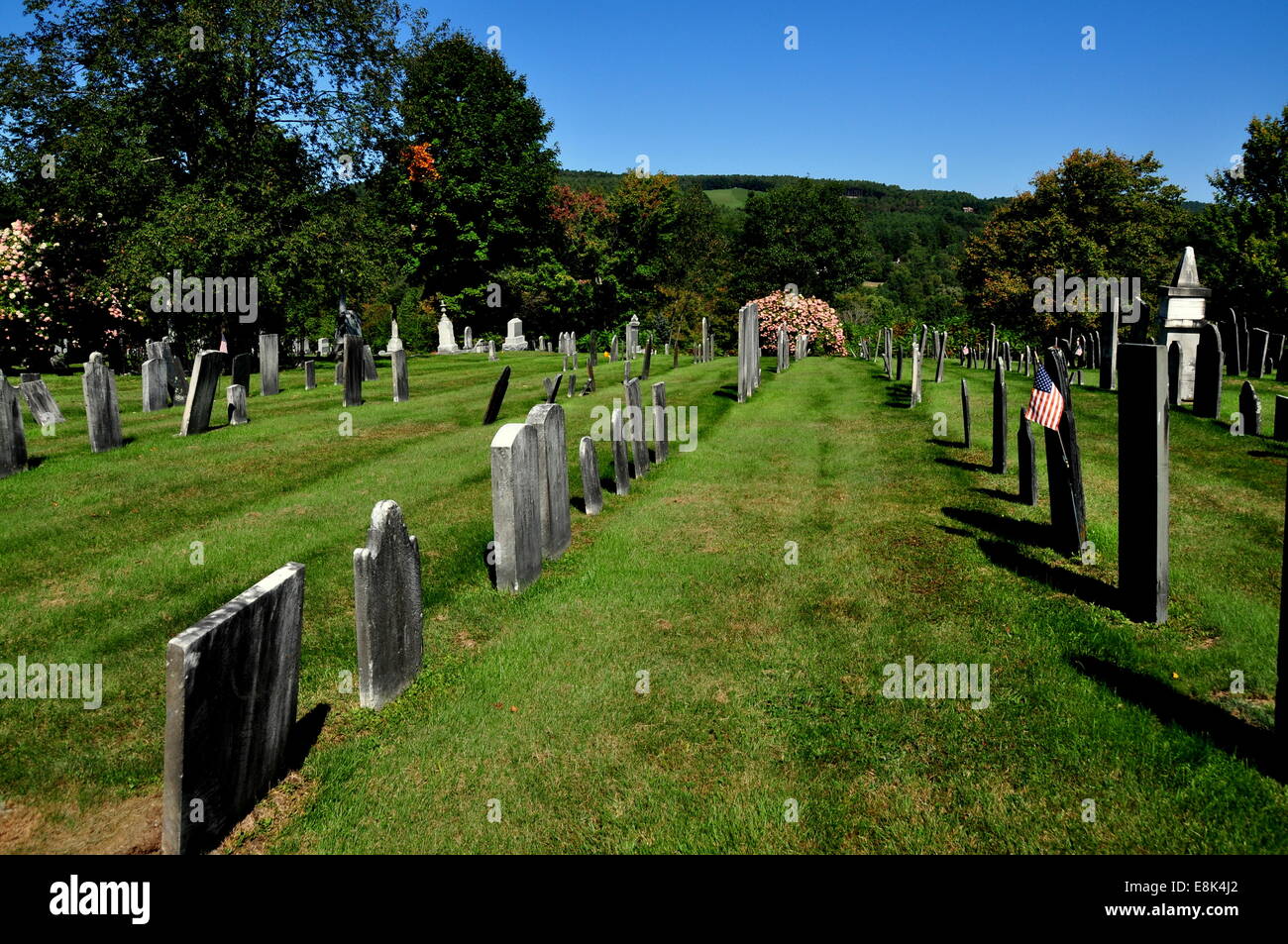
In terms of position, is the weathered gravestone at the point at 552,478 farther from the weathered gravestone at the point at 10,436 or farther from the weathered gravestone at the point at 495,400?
the weathered gravestone at the point at 495,400

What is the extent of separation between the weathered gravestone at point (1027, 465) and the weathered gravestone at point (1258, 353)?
19.2m

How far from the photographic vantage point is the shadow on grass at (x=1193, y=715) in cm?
482

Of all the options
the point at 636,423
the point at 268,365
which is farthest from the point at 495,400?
the point at 268,365

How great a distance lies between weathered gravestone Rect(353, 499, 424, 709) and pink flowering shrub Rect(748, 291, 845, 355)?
117 ft

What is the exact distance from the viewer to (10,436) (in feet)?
41.1

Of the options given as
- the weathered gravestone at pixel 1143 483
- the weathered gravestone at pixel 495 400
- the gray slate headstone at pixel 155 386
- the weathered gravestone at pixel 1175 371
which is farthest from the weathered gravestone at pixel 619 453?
the gray slate headstone at pixel 155 386

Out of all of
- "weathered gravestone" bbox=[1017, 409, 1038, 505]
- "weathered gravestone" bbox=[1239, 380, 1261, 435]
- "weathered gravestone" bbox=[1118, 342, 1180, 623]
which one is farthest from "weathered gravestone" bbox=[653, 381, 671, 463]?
"weathered gravestone" bbox=[1239, 380, 1261, 435]

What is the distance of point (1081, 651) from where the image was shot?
6359mm

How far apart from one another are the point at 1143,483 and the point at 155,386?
2035cm

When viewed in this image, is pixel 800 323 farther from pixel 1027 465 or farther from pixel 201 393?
pixel 1027 465
